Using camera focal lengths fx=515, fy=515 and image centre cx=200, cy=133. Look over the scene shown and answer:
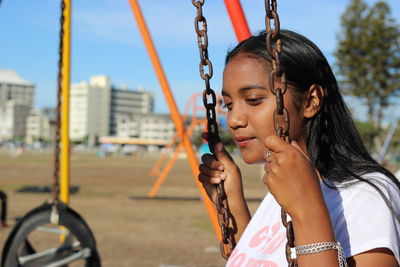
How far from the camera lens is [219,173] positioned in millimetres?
1472

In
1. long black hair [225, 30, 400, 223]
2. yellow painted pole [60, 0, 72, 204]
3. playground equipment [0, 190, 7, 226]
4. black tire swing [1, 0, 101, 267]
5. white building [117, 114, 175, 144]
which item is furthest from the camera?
white building [117, 114, 175, 144]

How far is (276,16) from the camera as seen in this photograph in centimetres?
98

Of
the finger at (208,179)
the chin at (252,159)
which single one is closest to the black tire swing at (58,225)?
the finger at (208,179)

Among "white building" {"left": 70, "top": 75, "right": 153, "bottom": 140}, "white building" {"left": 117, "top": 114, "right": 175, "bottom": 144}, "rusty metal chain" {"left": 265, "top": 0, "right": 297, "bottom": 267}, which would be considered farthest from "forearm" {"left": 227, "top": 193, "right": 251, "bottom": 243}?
"white building" {"left": 70, "top": 75, "right": 153, "bottom": 140}

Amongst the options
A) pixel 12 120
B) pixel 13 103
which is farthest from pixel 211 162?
pixel 13 103

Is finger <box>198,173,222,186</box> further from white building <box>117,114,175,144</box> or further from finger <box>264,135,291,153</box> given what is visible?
white building <box>117,114,175,144</box>

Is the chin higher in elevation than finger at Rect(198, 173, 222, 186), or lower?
higher

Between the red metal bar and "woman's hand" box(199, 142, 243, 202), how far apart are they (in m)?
0.84

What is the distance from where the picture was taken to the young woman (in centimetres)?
96

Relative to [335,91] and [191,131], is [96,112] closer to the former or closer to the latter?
[191,131]

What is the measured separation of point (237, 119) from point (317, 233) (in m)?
0.40

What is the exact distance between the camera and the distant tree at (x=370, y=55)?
2286 cm

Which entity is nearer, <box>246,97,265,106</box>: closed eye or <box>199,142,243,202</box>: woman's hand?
<box>246,97,265,106</box>: closed eye

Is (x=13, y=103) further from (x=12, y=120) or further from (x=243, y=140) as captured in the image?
(x=243, y=140)
